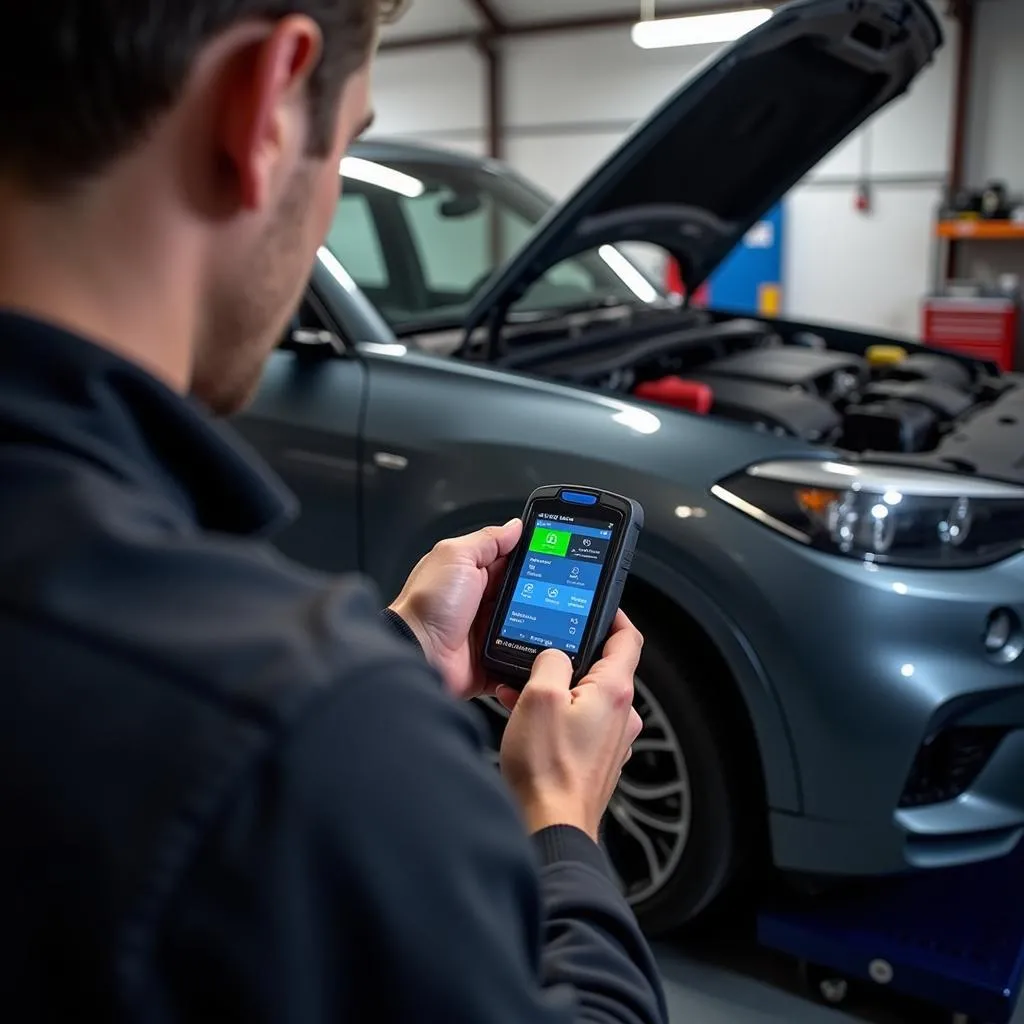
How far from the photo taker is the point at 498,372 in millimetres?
2111

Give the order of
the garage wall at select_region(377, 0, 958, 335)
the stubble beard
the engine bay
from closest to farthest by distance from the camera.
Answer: the stubble beard
the engine bay
the garage wall at select_region(377, 0, 958, 335)

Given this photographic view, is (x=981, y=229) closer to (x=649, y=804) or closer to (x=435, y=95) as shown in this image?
(x=435, y=95)

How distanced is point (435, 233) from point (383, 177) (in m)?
0.52

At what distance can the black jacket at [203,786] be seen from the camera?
417 millimetres

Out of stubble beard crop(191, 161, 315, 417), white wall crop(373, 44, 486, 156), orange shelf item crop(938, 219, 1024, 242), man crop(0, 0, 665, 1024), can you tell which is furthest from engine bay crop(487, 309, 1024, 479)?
white wall crop(373, 44, 486, 156)

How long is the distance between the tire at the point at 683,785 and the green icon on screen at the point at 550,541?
0.71 metres

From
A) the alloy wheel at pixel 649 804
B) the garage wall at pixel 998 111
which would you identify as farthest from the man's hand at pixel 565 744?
the garage wall at pixel 998 111

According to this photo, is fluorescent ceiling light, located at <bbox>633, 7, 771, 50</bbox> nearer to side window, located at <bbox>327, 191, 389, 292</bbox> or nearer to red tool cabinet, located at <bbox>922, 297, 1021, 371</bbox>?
red tool cabinet, located at <bbox>922, 297, 1021, 371</bbox>

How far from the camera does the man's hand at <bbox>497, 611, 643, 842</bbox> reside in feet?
2.63

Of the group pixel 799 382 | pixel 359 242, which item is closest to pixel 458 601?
pixel 799 382

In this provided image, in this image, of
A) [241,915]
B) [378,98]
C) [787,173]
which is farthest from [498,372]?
[378,98]

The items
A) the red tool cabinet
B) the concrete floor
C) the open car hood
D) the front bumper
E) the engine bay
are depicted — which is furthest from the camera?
the red tool cabinet

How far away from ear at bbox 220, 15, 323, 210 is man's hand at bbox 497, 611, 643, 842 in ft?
1.41

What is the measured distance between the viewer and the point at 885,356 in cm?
307
